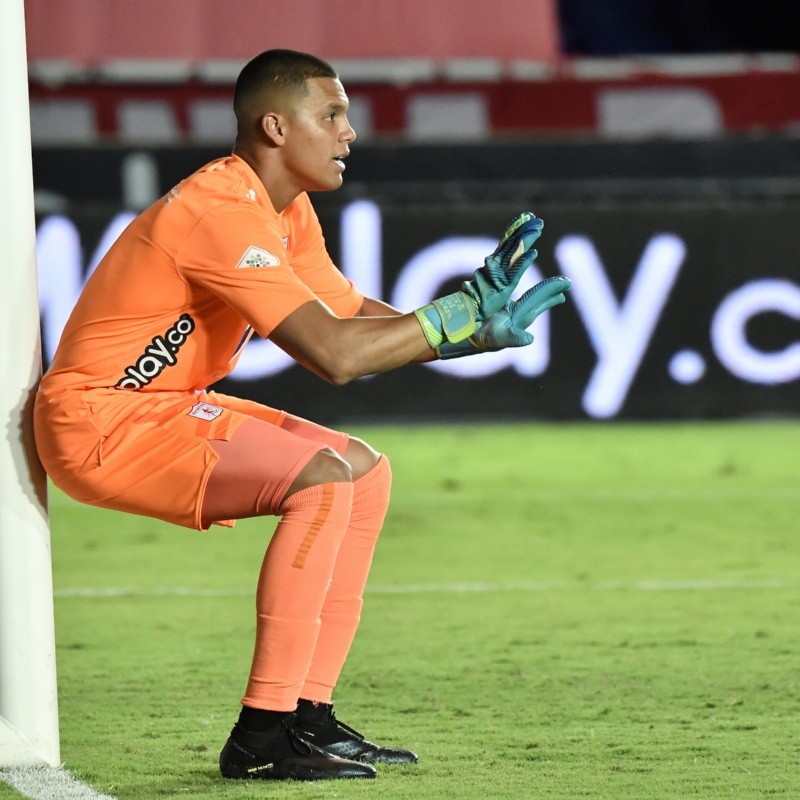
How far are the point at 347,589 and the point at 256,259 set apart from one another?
838mm

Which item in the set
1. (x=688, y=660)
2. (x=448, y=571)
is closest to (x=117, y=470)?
(x=688, y=660)

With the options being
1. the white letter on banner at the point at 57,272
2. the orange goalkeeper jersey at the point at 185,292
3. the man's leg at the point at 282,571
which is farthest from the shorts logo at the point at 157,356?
the white letter on banner at the point at 57,272

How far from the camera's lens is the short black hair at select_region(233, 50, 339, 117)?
3613 mm

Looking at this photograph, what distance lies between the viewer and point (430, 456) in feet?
30.4

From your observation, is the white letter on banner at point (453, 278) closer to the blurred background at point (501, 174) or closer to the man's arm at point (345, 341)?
the blurred background at point (501, 174)

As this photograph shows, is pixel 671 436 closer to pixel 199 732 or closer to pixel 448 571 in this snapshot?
pixel 448 571

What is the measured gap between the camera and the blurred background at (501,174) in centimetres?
991

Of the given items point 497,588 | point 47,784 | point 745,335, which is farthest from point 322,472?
point 745,335

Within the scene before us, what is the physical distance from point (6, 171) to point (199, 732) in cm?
141

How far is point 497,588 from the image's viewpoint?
581cm

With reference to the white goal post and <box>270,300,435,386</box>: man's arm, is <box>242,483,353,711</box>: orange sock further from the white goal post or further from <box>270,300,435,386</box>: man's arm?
the white goal post

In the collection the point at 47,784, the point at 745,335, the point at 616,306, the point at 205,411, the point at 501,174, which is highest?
the point at 501,174

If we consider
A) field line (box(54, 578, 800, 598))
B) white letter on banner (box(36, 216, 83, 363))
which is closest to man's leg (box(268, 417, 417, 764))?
field line (box(54, 578, 800, 598))

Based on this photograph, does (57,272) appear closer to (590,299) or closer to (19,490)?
(590,299)
